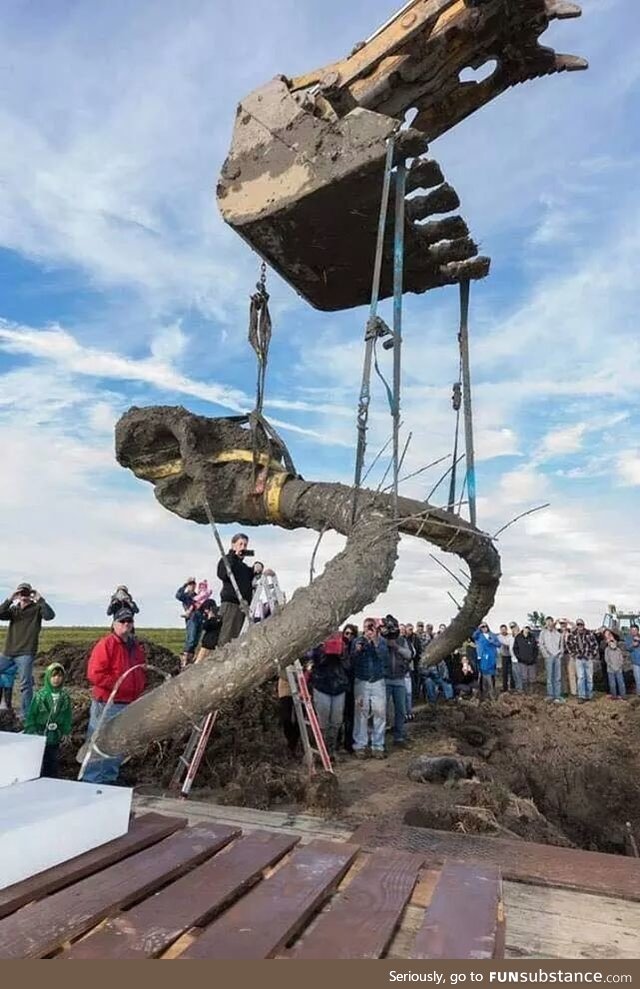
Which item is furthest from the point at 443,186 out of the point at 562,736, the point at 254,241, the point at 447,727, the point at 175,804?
the point at 562,736

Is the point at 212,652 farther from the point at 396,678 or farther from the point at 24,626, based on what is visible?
the point at 396,678

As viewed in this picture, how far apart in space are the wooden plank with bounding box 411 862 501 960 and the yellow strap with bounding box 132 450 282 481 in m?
3.17

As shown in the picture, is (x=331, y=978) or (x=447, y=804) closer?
(x=331, y=978)

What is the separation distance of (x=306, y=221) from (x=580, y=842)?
7213mm

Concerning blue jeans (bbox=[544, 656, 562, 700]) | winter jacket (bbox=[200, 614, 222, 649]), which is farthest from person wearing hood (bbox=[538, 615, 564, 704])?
winter jacket (bbox=[200, 614, 222, 649])

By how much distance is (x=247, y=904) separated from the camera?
2588 mm

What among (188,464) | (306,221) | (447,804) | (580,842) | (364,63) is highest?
(364,63)

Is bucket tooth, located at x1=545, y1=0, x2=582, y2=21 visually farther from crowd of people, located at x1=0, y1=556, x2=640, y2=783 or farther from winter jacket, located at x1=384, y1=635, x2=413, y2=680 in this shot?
winter jacket, located at x1=384, y1=635, x2=413, y2=680

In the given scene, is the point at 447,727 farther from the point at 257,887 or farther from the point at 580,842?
the point at 257,887

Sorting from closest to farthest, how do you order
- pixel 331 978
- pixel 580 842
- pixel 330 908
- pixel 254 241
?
pixel 331 978 → pixel 330 908 → pixel 254 241 → pixel 580 842

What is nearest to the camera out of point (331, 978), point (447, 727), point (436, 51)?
point (331, 978)

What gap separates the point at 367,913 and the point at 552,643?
13283 millimetres

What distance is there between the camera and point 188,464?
5344 mm

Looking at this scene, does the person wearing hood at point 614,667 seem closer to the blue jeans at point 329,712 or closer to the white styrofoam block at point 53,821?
→ the blue jeans at point 329,712
